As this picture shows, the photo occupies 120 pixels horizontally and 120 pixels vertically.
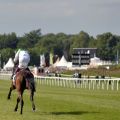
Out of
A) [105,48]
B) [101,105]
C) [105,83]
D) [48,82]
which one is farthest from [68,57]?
[101,105]

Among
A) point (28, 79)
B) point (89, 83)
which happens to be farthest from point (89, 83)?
point (28, 79)

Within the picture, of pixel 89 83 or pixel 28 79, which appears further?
pixel 89 83

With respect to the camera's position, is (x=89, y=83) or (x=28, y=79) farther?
(x=89, y=83)

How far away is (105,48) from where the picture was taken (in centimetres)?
17875

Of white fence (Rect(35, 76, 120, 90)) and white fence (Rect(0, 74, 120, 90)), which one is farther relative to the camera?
white fence (Rect(35, 76, 120, 90))

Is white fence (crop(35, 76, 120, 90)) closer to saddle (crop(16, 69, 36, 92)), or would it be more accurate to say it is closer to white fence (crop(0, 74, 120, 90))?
white fence (crop(0, 74, 120, 90))

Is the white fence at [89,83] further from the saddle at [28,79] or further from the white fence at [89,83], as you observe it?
the saddle at [28,79]

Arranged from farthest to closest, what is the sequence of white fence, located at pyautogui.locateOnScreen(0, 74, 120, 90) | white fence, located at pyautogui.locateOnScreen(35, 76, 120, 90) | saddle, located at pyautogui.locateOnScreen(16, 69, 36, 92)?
white fence, located at pyautogui.locateOnScreen(35, 76, 120, 90) < white fence, located at pyautogui.locateOnScreen(0, 74, 120, 90) < saddle, located at pyautogui.locateOnScreen(16, 69, 36, 92)

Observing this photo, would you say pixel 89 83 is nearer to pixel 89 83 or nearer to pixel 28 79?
pixel 89 83

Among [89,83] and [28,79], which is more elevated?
[28,79]

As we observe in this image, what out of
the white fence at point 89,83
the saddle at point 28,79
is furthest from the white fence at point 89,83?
the saddle at point 28,79

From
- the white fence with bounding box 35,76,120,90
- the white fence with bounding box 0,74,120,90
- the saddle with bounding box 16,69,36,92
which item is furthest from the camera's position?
the white fence with bounding box 35,76,120,90

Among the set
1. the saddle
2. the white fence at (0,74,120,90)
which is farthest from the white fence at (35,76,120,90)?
the saddle

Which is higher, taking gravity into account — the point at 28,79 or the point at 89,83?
the point at 28,79
